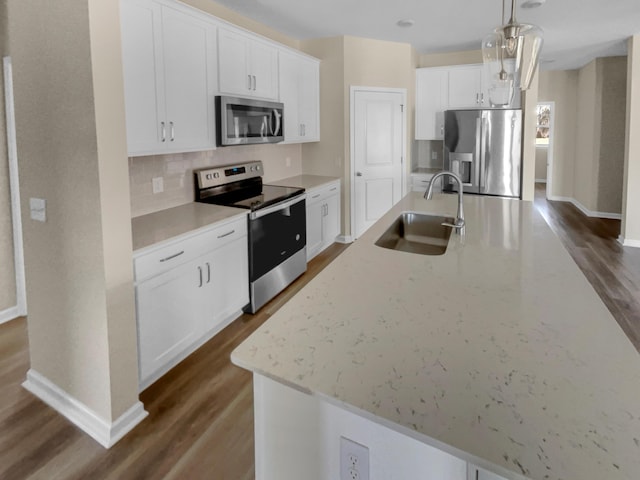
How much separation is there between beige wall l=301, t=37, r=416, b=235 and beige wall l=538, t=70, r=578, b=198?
Result: 403cm

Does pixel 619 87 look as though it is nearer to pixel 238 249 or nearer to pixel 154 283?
pixel 238 249

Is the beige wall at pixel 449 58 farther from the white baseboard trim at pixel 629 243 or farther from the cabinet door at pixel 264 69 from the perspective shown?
the white baseboard trim at pixel 629 243

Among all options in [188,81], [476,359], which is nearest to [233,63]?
[188,81]

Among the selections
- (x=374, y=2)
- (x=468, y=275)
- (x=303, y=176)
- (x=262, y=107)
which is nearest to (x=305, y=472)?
(x=468, y=275)

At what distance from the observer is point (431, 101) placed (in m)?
5.88

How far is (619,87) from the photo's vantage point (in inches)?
269

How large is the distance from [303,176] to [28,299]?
11.8 feet

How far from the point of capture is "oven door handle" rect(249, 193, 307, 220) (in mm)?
3361

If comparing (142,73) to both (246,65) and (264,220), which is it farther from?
(264,220)

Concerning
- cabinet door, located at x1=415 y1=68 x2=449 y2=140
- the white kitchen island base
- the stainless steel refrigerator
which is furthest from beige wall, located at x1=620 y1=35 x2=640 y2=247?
the white kitchen island base

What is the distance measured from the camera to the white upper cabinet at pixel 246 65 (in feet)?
11.3

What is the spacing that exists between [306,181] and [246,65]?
1.61 meters

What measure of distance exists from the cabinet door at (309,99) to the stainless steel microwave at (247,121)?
70 cm

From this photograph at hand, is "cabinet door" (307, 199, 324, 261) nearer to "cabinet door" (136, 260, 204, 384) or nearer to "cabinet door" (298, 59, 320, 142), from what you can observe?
"cabinet door" (298, 59, 320, 142)
